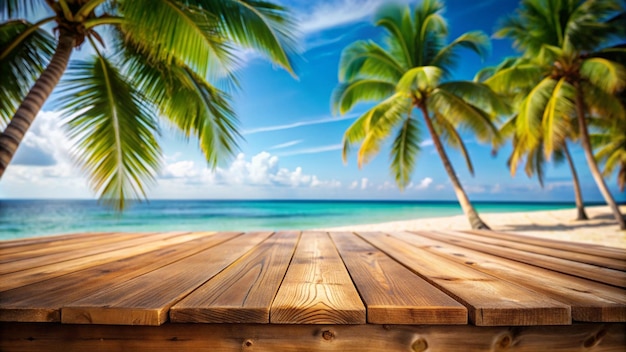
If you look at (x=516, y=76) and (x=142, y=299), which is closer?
(x=142, y=299)

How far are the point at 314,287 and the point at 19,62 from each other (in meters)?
4.68

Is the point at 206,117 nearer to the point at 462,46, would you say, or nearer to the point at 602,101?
the point at 462,46

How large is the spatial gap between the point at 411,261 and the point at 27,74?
4.91 m

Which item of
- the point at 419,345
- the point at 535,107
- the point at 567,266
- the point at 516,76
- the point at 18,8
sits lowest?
the point at 419,345

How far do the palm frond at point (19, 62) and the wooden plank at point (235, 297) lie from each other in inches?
165

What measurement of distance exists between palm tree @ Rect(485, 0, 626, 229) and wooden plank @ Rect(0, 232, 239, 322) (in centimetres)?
821

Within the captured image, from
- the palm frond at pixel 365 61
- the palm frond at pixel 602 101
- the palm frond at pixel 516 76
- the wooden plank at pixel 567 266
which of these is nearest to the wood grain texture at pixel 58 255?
the wooden plank at pixel 567 266

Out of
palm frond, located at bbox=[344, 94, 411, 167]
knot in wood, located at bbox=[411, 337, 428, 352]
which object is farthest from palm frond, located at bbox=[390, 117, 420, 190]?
knot in wood, located at bbox=[411, 337, 428, 352]

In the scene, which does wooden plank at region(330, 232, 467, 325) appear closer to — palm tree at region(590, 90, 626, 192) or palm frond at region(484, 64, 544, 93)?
palm frond at region(484, 64, 544, 93)

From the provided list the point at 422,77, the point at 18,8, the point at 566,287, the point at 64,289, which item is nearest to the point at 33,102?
the point at 18,8

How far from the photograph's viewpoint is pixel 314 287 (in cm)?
98

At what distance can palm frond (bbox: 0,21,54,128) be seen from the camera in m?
3.52

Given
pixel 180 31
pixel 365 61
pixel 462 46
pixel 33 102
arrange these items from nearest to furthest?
1. pixel 33 102
2. pixel 180 31
3. pixel 462 46
4. pixel 365 61

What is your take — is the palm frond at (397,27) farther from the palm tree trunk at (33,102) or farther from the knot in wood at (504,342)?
the knot in wood at (504,342)
